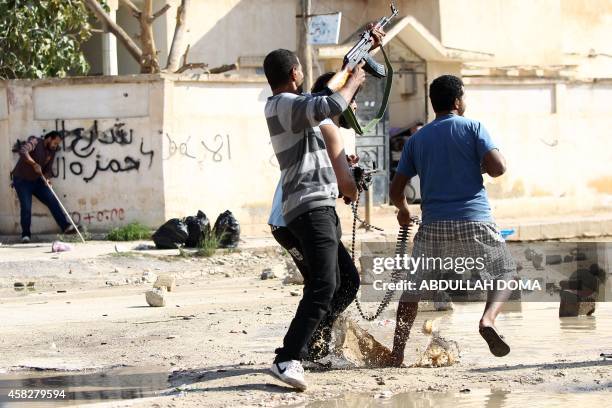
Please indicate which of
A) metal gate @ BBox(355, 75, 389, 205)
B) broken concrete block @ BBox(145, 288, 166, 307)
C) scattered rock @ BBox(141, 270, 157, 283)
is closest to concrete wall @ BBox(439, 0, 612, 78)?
metal gate @ BBox(355, 75, 389, 205)

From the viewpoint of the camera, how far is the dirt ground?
671cm

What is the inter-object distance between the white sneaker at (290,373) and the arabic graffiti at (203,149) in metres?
11.7

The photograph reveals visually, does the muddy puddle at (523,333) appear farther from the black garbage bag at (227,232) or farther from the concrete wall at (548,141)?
the concrete wall at (548,141)

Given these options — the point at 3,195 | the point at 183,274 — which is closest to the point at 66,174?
the point at 3,195

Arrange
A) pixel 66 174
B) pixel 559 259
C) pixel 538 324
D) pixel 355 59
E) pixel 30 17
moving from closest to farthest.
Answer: pixel 355 59 < pixel 538 324 < pixel 559 259 < pixel 66 174 < pixel 30 17

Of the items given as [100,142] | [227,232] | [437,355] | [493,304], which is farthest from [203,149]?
[493,304]

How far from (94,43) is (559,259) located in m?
15.0

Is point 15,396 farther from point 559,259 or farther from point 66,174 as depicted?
point 66,174

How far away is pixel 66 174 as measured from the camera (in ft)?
58.6

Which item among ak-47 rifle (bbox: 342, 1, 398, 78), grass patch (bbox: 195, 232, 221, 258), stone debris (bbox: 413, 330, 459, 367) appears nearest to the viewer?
ak-47 rifle (bbox: 342, 1, 398, 78)

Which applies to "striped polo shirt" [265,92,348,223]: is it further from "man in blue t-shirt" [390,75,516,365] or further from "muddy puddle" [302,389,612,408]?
"muddy puddle" [302,389,612,408]

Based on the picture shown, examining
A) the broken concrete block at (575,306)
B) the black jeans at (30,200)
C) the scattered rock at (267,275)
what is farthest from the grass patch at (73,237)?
the broken concrete block at (575,306)

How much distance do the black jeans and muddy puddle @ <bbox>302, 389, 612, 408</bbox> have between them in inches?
460

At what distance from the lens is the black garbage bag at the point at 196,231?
646 inches
